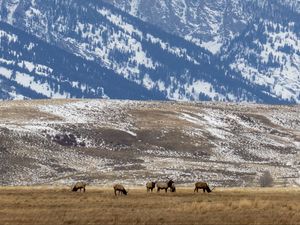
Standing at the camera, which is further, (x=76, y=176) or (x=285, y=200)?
(x=76, y=176)

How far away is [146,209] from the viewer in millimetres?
67812

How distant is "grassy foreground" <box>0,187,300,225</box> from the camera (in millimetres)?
61469

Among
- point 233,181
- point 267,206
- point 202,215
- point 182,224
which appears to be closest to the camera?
point 182,224

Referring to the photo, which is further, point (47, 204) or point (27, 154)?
point (27, 154)

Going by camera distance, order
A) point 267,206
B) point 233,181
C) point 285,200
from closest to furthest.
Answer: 1. point 267,206
2. point 285,200
3. point 233,181

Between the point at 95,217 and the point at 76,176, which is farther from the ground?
the point at 95,217

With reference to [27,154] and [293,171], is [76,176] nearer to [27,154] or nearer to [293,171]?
[27,154]

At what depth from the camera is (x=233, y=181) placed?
541ft

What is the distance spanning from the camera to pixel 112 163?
197 m

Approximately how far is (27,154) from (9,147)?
5790 mm

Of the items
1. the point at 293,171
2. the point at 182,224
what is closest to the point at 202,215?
the point at 182,224

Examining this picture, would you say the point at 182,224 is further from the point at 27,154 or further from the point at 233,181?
the point at 27,154

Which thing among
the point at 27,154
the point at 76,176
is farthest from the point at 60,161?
the point at 76,176

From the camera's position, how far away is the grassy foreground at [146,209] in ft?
202
